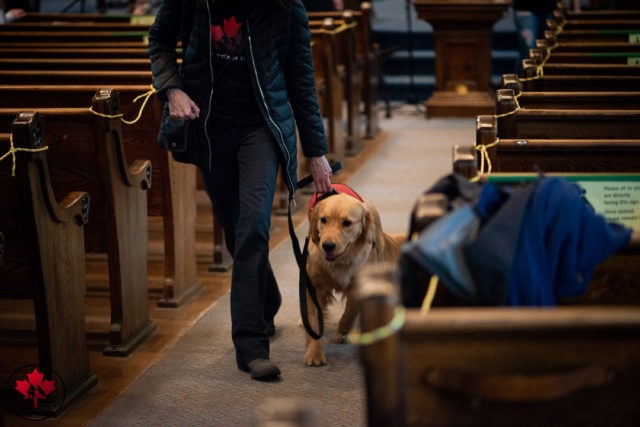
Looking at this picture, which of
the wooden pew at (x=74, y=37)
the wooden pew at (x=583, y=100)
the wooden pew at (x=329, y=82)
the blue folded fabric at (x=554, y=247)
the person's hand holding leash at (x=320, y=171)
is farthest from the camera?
the wooden pew at (x=329, y=82)

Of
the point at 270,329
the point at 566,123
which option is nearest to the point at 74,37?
the point at 270,329

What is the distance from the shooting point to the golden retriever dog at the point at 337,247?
3168mm

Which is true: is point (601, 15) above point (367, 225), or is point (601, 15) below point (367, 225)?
above

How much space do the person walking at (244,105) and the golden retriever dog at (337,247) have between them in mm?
170

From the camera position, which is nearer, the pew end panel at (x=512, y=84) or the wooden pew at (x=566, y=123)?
the wooden pew at (x=566, y=123)

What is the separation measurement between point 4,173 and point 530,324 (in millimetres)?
2254

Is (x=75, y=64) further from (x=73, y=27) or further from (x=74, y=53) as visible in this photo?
(x=73, y=27)

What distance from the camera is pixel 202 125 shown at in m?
3.09

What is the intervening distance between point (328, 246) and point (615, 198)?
113cm

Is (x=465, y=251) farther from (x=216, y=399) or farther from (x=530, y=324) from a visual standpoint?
(x=216, y=399)

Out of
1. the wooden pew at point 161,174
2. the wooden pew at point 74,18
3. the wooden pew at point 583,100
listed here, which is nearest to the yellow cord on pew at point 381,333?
the wooden pew at point 583,100

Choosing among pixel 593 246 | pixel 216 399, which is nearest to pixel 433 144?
pixel 216 399

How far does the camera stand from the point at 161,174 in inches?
152

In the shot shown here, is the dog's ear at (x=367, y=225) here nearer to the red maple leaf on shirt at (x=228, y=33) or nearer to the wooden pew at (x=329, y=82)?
the red maple leaf on shirt at (x=228, y=33)
